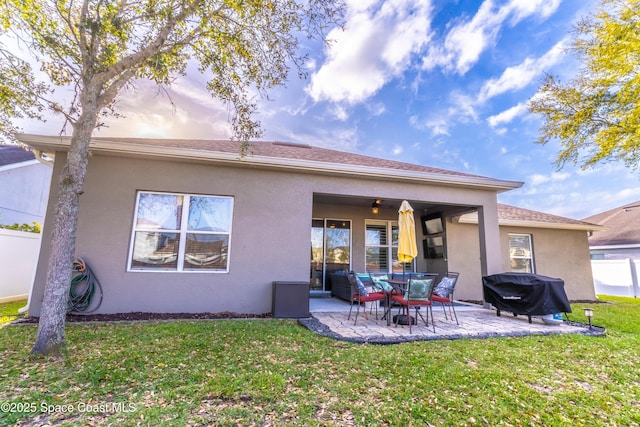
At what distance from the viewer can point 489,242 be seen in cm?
736

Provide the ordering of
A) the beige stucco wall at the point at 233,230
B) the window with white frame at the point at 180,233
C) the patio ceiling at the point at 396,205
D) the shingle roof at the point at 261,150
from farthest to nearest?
the patio ceiling at the point at 396,205 < the shingle roof at the point at 261,150 < the window with white frame at the point at 180,233 < the beige stucco wall at the point at 233,230

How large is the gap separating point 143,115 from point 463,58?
11727 mm

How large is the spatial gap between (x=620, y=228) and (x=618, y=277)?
18.5 feet

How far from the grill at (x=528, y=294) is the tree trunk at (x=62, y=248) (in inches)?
306

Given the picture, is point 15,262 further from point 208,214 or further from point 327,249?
point 327,249

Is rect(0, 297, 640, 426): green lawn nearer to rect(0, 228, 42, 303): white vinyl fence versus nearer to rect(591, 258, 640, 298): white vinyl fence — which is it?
rect(0, 228, 42, 303): white vinyl fence

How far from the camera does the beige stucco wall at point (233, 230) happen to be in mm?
5508

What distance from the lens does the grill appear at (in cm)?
557

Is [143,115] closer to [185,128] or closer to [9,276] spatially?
[185,128]

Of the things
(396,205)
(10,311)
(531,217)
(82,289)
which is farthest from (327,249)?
(10,311)

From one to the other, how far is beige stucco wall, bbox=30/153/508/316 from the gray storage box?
229mm

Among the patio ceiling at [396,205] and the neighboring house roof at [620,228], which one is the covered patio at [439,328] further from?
the neighboring house roof at [620,228]

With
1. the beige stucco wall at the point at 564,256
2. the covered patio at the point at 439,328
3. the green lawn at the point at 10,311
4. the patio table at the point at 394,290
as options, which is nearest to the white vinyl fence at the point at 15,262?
the green lawn at the point at 10,311

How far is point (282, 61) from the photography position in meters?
5.59
